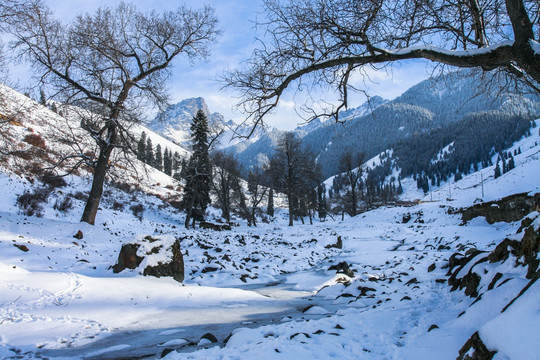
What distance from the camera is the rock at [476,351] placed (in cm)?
211

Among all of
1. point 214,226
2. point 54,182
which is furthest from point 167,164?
point 214,226

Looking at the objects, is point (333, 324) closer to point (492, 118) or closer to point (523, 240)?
point (523, 240)

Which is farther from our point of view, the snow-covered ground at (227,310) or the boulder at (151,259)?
the boulder at (151,259)

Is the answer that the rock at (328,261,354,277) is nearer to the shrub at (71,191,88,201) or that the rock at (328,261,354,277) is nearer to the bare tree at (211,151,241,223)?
the bare tree at (211,151,241,223)

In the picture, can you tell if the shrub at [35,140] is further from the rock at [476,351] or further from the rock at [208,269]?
the rock at [476,351]

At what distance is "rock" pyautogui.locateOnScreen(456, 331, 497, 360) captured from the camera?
211 centimetres

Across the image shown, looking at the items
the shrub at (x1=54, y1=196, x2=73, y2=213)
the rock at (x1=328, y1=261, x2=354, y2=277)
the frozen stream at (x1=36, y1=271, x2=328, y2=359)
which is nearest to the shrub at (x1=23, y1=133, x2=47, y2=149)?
the shrub at (x1=54, y1=196, x2=73, y2=213)

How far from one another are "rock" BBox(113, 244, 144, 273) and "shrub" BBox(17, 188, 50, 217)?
37.0ft

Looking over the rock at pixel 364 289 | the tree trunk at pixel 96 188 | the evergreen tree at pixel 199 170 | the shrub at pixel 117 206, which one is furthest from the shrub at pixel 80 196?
the rock at pixel 364 289

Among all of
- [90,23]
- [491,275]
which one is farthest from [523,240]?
[90,23]

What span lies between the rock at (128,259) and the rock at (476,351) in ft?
21.5

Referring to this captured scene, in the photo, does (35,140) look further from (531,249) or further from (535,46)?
(531,249)

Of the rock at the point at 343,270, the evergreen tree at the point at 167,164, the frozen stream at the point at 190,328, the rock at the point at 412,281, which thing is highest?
the evergreen tree at the point at 167,164

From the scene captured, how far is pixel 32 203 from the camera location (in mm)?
16266
